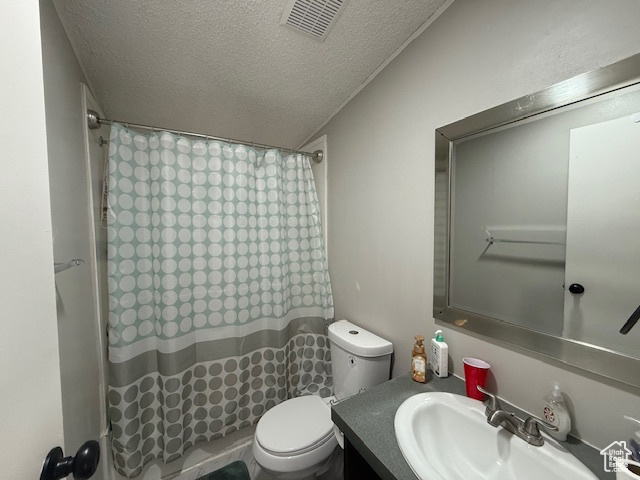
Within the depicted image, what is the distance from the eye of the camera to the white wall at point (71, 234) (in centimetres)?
81

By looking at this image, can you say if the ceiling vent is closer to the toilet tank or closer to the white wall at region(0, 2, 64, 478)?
the white wall at region(0, 2, 64, 478)

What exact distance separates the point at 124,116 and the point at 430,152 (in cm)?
186

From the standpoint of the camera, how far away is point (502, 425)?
716mm

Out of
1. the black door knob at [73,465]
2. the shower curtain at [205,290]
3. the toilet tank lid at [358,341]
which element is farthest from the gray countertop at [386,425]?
the shower curtain at [205,290]

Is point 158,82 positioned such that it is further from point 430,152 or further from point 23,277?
point 430,152

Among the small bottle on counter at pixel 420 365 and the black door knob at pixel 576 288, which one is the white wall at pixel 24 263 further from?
the black door knob at pixel 576 288

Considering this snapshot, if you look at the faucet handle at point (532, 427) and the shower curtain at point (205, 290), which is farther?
the shower curtain at point (205, 290)

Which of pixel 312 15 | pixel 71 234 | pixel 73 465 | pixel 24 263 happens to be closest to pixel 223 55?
pixel 312 15

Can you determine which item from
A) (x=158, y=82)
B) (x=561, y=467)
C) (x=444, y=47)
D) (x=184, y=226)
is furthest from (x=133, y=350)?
(x=444, y=47)

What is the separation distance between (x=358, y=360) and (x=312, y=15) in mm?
1574

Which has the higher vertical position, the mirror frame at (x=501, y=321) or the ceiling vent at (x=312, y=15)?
the ceiling vent at (x=312, y=15)

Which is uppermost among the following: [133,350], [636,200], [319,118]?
[319,118]

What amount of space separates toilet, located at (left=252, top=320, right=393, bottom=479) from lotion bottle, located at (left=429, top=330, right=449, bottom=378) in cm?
27

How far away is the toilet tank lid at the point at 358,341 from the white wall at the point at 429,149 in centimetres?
6
